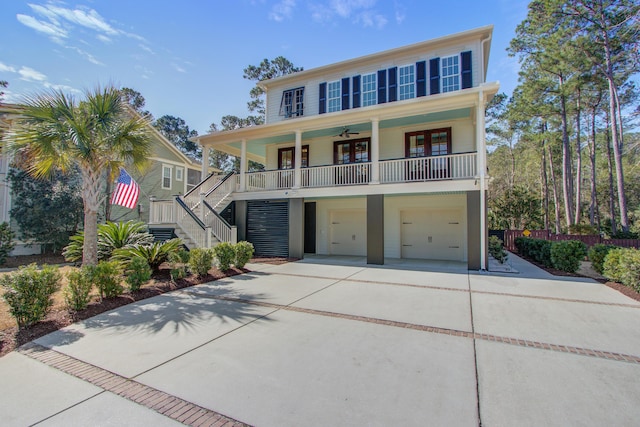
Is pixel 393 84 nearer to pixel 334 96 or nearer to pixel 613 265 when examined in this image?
pixel 334 96

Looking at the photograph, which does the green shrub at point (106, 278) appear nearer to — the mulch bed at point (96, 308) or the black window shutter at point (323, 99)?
the mulch bed at point (96, 308)

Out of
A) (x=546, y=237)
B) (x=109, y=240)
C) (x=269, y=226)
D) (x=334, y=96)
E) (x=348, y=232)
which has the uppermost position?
(x=334, y=96)

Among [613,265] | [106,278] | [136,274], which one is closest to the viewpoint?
[106,278]

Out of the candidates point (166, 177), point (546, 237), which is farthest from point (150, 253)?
point (546, 237)

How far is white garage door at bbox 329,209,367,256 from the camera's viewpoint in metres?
13.8

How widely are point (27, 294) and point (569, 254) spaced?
12.6 m

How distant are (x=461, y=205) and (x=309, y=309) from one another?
9.26 meters

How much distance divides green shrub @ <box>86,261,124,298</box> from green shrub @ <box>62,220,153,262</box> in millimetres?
3026

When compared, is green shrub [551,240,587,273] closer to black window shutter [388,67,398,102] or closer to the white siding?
the white siding

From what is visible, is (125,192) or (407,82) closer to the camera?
(125,192)

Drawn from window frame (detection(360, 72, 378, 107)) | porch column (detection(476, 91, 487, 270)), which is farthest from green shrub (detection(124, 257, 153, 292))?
window frame (detection(360, 72, 378, 107))

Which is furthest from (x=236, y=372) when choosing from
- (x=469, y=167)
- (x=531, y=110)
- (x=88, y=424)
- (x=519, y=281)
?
(x=531, y=110)

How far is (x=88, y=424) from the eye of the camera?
229 cm

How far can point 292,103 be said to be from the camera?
48.4 feet
